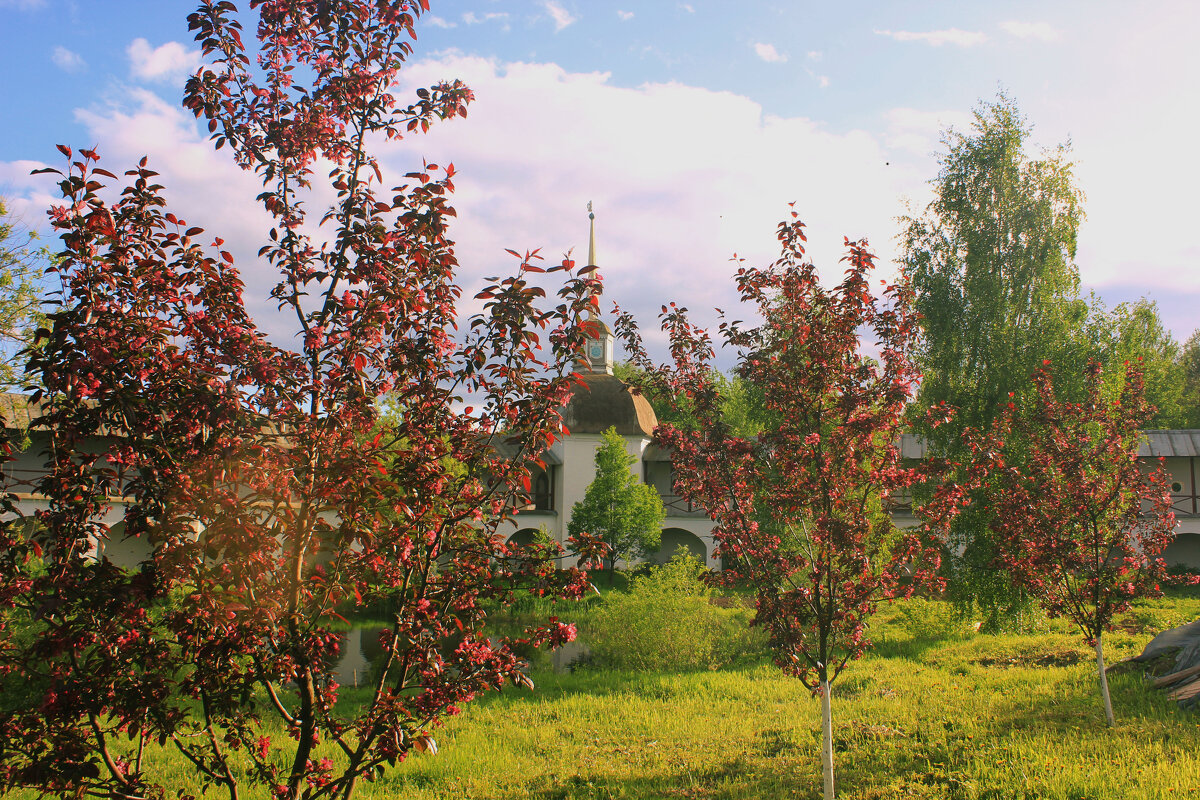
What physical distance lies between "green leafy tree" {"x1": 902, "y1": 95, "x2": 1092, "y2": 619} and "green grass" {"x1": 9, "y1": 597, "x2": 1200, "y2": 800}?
4.83 m

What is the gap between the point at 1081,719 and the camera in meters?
8.37

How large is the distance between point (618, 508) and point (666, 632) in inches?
436

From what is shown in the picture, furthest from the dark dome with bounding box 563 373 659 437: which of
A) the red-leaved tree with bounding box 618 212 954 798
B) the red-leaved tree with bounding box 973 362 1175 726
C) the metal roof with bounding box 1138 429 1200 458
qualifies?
the red-leaved tree with bounding box 618 212 954 798

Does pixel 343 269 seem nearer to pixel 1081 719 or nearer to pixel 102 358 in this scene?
pixel 102 358

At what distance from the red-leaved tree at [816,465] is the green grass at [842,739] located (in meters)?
1.64

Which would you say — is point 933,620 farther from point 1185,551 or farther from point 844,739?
point 1185,551

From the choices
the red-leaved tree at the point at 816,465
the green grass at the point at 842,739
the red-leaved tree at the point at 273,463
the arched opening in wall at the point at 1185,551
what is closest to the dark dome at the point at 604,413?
the green grass at the point at 842,739

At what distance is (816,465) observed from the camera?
21.2 feet

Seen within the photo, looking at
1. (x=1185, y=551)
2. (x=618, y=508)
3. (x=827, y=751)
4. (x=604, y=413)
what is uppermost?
(x=604, y=413)

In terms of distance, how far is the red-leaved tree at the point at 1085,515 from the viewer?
8.44 metres

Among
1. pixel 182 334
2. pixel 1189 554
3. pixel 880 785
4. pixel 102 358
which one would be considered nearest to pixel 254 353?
pixel 182 334

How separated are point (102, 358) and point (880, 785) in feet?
23.1

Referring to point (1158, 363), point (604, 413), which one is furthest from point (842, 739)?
point (1158, 363)

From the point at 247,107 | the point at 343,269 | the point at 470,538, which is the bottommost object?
the point at 470,538
